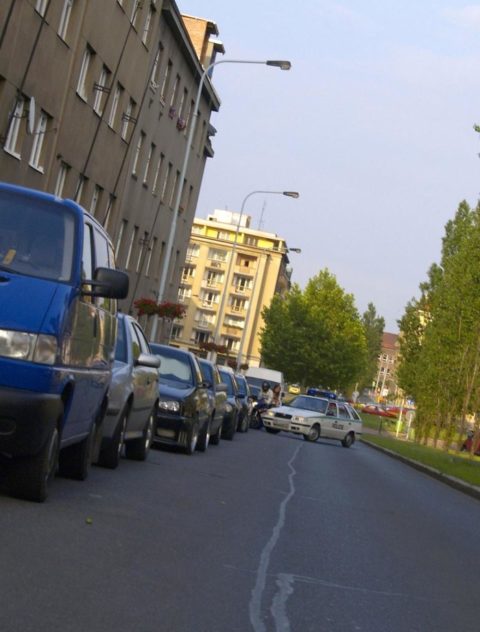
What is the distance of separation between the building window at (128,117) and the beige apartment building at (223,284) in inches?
4306

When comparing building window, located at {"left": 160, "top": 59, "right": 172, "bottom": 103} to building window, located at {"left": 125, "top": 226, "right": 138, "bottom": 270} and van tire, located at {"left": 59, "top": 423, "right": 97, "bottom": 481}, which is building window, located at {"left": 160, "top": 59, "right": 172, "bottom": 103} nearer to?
building window, located at {"left": 125, "top": 226, "right": 138, "bottom": 270}

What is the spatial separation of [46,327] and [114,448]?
16.2ft

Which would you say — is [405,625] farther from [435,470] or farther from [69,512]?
[435,470]

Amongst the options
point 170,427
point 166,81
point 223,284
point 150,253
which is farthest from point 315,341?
point 170,427

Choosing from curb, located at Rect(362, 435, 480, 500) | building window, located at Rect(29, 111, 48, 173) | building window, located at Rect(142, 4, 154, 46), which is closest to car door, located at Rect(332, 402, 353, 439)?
curb, located at Rect(362, 435, 480, 500)

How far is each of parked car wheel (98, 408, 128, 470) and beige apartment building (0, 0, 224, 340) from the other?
14653 millimetres

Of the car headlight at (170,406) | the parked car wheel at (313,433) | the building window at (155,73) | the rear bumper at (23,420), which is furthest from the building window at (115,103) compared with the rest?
the rear bumper at (23,420)

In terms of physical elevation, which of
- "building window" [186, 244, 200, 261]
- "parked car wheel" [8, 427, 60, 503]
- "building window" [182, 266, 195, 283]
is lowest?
"parked car wheel" [8, 427, 60, 503]

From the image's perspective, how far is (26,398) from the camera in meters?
9.05

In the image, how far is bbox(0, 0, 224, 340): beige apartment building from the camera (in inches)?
1161

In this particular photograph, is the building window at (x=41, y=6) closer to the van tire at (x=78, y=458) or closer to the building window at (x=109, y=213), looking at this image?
the building window at (x=109, y=213)

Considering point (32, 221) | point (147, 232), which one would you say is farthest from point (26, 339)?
point (147, 232)

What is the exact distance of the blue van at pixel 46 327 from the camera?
29.9 ft

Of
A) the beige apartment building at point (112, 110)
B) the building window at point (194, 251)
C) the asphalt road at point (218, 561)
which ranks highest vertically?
the building window at point (194, 251)
